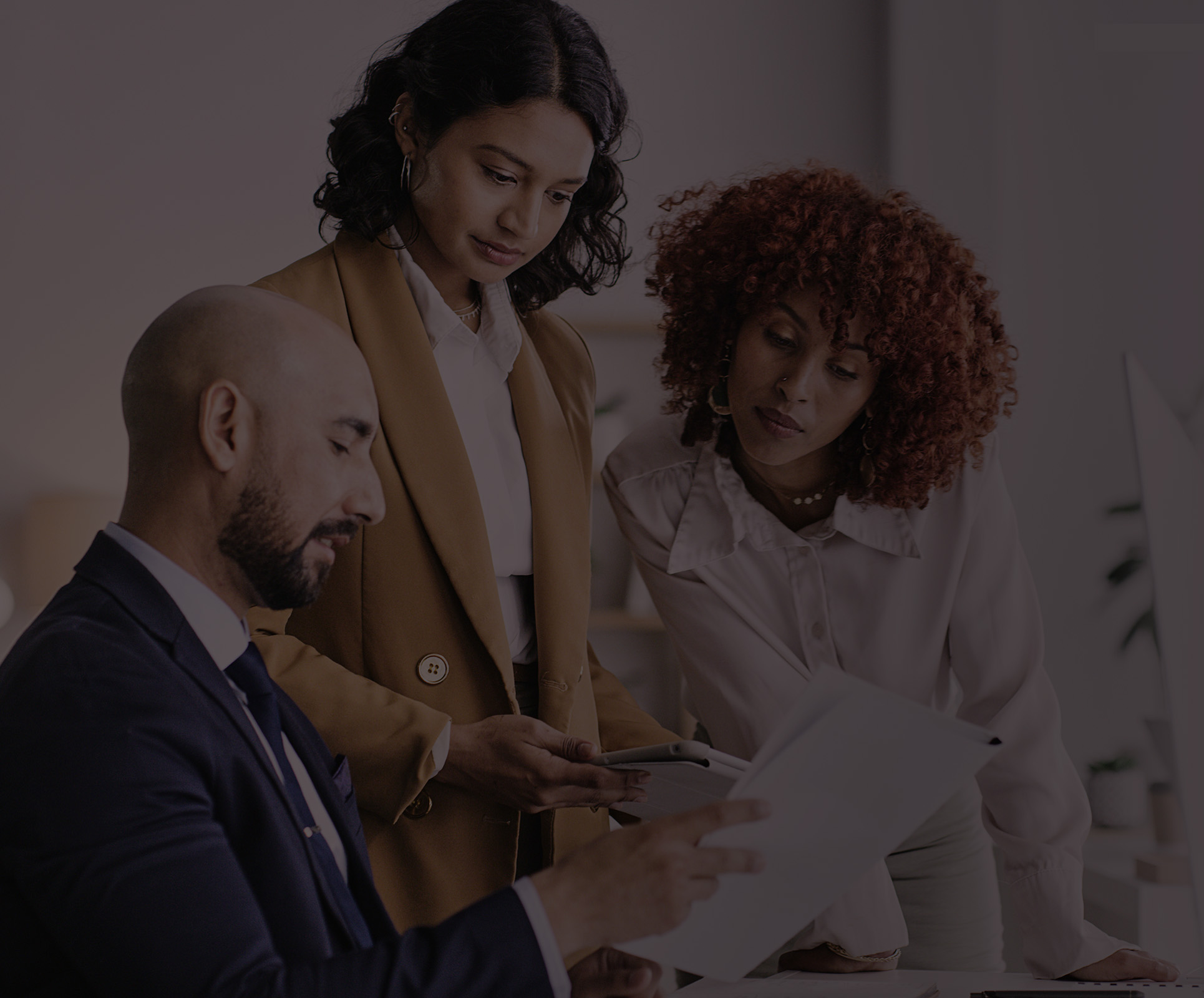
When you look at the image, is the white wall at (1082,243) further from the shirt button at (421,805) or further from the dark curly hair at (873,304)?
the shirt button at (421,805)

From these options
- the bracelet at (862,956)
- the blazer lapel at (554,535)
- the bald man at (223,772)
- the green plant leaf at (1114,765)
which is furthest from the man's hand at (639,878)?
the green plant leaf at (1114,765)

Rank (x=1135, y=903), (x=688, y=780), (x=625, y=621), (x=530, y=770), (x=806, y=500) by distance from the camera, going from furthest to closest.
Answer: (x=625, y=621), (x=1135, y=903), (x=806, y=500), (x=530, y=770), (x=688, y=780)

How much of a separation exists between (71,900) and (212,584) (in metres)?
0.31

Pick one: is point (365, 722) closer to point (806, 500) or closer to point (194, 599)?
point (194, 599)

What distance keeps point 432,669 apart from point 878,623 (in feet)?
2.16

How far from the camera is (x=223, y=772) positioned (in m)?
0.90

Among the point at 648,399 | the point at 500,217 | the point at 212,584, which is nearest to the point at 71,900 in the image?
the point at 212,584

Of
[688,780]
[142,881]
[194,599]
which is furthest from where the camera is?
[688,780]

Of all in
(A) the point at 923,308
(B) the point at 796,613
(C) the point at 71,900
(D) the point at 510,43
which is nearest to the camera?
(C) the point at 71,900

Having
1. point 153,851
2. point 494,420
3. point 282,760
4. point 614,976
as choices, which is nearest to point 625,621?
point 494,420

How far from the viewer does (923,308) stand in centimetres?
151

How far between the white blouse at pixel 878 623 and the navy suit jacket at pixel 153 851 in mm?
797

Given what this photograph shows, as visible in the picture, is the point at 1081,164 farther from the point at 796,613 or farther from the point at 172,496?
the point at 172,496

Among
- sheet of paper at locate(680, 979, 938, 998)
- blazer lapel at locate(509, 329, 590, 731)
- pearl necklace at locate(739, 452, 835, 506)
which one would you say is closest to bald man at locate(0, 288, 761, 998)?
sheet of paper at locate(680, 979, 938, 998)
